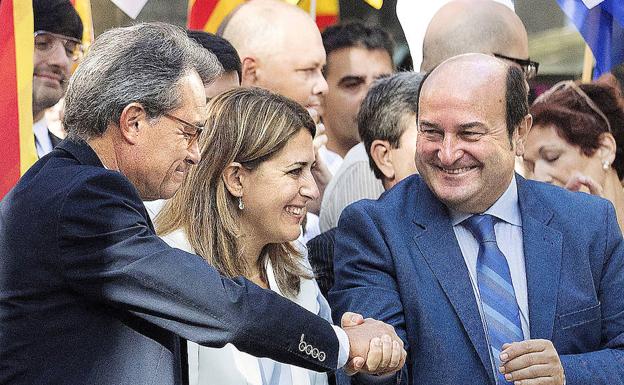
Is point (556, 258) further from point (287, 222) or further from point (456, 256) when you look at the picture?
point (287, 222)

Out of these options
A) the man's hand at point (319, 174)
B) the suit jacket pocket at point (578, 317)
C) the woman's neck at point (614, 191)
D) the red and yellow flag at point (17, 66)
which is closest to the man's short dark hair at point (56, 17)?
the red and yellow flag at point (17, 66)

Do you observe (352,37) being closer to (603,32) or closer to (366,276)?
(603,32)

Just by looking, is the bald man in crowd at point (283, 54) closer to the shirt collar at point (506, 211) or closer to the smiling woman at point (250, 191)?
the smiling woman at point (250, 191)

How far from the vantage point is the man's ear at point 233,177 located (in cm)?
427

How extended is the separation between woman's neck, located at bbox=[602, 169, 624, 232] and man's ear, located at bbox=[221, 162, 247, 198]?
5.67ft

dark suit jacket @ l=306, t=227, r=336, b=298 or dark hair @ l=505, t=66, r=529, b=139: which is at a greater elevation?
dark hair @ l=505, t=66, r=529, b=139

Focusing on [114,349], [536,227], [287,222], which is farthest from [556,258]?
[114,349]

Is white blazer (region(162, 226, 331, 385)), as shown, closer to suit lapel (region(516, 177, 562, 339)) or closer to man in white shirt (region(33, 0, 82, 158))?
suit lapel (region(516, 177, 562, 339))

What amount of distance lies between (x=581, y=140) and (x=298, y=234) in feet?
5.02

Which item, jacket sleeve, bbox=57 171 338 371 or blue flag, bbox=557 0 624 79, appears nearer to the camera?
jacket sleeve, bbox=57 171 338 371

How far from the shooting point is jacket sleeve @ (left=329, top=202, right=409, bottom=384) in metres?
3.97

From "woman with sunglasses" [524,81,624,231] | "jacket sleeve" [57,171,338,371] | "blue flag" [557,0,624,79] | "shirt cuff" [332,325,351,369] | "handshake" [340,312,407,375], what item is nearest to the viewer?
"jacket sleeve" [57,171,338,371]

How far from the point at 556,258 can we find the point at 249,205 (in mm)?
1069

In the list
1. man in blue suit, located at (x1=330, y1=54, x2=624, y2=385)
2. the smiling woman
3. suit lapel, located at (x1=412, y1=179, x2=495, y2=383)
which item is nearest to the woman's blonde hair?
the smiling woman
